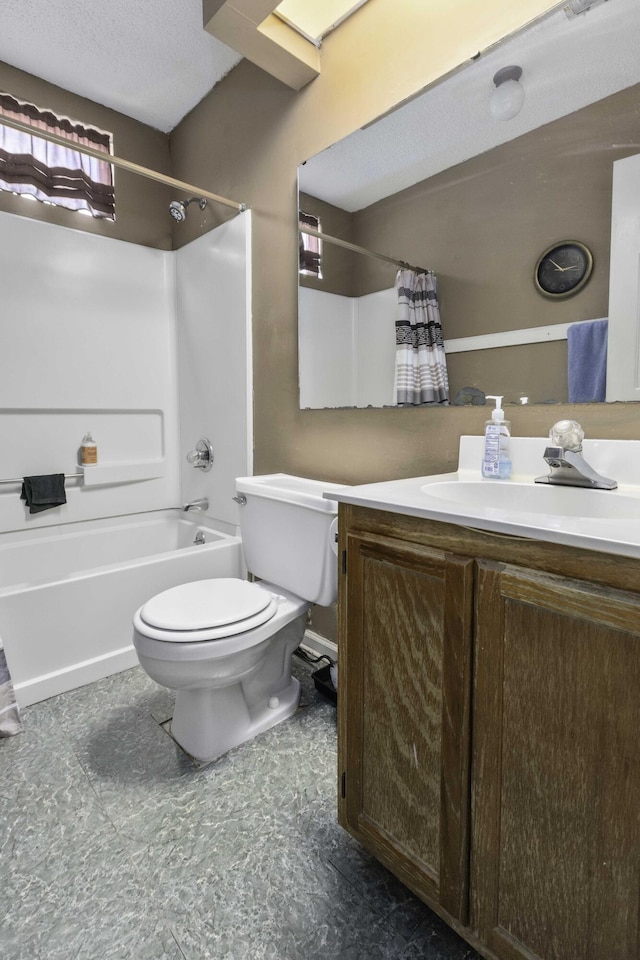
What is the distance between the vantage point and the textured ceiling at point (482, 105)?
1118mm

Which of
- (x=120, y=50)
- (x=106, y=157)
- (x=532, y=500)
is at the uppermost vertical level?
(x=120, y=50)

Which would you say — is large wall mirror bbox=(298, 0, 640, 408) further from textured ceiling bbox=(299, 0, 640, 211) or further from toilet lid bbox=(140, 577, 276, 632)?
toilet lid bbox=(140, 577, 276, 632)

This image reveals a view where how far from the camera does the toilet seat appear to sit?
52.1 inches

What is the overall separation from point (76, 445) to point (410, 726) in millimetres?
2137

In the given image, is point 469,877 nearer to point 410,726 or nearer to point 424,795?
point 424,795

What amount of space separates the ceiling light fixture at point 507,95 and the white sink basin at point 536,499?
98 cm

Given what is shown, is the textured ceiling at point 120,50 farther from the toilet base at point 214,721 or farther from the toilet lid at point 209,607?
the toilet base at point 214,721

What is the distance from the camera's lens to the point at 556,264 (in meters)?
1.22

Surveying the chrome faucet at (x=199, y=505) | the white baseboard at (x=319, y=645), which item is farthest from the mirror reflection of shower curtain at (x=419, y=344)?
the chrome faucet at (x=199, y=505)

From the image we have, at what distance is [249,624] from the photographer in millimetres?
1398

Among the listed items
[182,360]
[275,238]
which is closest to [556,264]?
[275,238]

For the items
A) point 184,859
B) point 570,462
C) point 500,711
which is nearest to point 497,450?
point 570,462

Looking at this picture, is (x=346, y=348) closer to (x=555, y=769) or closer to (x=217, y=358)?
(x=217, y=358)

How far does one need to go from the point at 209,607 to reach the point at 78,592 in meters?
0.68
